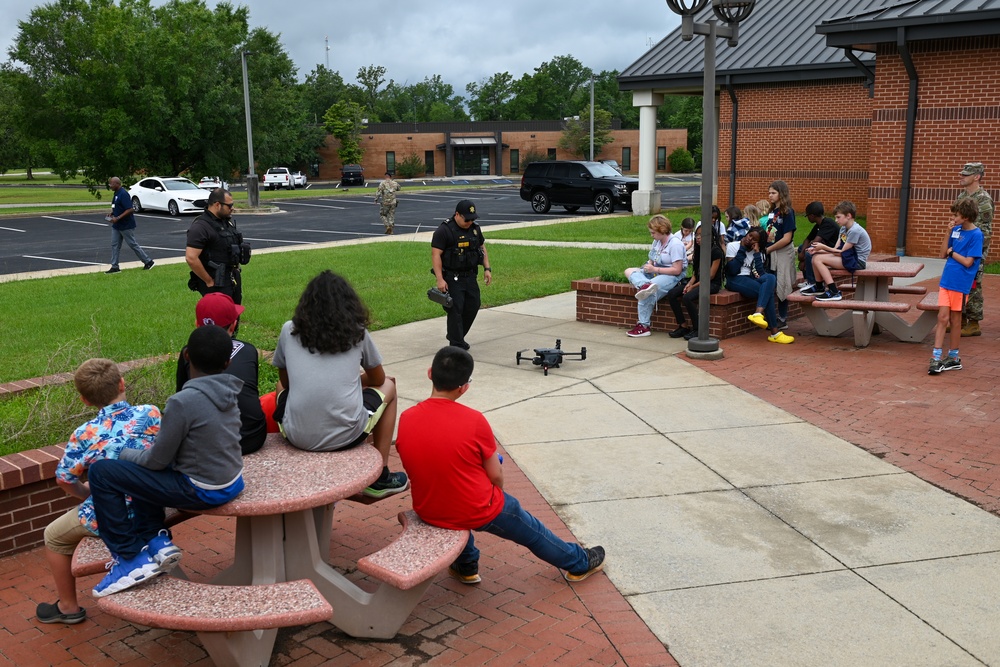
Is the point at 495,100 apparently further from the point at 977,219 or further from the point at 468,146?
the point at 977,219

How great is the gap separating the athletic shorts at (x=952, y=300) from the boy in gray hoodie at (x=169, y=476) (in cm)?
723

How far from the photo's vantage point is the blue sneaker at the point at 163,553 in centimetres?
390

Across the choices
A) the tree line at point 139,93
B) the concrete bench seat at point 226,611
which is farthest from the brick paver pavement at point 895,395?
the tree line at point 139,93

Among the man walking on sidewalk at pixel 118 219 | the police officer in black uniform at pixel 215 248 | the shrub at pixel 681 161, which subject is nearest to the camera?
the police officer in black uniform at pixel 215 248

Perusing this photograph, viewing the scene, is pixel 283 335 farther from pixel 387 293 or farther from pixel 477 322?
pixel 387 293

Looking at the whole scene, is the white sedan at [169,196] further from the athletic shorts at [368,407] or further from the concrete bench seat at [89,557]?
the concrete bench seat at [89,557]

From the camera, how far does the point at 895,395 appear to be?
8.15 m

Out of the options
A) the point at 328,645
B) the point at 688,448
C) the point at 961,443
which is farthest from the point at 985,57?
the point at 328,645

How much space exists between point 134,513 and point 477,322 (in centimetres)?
796

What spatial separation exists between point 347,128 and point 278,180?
10916 millimetres

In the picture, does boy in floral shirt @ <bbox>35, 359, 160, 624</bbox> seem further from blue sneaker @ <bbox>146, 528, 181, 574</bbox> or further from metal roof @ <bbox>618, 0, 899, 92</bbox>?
metal roof @ <bbox>618, 0, 899, 92</bbox>

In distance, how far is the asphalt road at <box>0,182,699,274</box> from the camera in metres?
21.9

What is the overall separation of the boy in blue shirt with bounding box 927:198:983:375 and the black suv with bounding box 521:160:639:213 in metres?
21.9

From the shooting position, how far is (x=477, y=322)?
11758 millimetres
